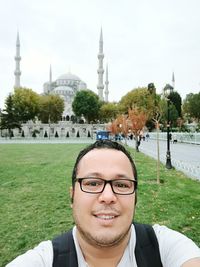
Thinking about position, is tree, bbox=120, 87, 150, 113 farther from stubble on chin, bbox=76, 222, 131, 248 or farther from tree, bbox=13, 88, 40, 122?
stubble on chin, bbox=76, 222, 131, 248

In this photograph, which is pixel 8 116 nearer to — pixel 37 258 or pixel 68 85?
pixel 68 85

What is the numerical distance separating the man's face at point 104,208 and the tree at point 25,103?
6807cm

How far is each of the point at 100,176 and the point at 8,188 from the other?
29.8ft

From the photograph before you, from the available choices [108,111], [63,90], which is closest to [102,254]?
[108,111]

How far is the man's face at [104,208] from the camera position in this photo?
67.9 inches

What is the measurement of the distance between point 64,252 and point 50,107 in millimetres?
76647

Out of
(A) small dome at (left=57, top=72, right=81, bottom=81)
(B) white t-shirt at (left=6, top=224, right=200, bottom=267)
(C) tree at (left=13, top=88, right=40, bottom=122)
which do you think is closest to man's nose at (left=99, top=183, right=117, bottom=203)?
(B) white t-shirt at (left=6, top=224, right=200, bottom=267)

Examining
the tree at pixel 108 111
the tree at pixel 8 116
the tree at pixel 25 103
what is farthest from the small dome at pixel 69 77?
the tree at pixel 8 116

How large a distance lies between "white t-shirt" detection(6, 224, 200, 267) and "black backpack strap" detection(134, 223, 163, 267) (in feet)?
0.07

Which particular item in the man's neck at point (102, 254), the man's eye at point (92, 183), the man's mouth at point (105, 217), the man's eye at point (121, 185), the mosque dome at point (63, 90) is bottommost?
the man's neck at point (102, 254)

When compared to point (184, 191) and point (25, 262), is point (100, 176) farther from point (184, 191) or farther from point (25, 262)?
point (184, 191)

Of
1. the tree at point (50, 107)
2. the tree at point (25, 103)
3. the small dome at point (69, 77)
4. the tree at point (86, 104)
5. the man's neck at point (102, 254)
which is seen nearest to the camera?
the man's neck at point (102, 254)

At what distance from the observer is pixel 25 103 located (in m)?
70.1

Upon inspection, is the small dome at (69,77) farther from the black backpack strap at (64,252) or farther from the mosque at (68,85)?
the black backpack strap at (64,252)
